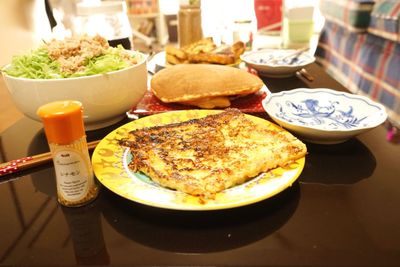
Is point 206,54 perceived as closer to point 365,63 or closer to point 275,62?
point 275,62

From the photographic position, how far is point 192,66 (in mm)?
1252

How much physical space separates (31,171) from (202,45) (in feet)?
3.51

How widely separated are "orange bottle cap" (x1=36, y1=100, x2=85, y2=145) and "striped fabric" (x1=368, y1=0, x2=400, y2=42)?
191 cm

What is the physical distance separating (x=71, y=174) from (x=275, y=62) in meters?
1.16

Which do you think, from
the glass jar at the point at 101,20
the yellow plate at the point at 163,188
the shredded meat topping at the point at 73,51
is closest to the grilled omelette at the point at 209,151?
the yellow plate at the point at 163,188

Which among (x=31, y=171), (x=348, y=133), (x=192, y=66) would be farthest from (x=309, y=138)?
(x=31, y=171)

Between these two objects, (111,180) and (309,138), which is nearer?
(111,180)

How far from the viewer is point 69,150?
613 mm

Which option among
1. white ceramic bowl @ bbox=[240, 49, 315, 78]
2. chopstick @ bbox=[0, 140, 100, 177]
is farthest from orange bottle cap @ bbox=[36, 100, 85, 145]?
white ceramic bowl @ bbox=[240, 49, 315, 78]

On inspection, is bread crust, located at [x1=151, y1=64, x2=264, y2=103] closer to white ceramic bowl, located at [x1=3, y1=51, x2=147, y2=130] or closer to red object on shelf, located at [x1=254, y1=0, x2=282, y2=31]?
white ceramic bowl, located at [x1=3, y1=51, x2=147, y2=130]

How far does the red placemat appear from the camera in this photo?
42.8 inches

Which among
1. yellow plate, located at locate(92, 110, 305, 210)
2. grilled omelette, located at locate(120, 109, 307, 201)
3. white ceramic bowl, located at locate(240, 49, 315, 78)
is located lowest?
yellow plate, located at locate(92, 110, 305, 210)

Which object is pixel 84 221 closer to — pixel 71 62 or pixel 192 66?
pixel 71 62

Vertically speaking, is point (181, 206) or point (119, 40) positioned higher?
point (119, 40)
